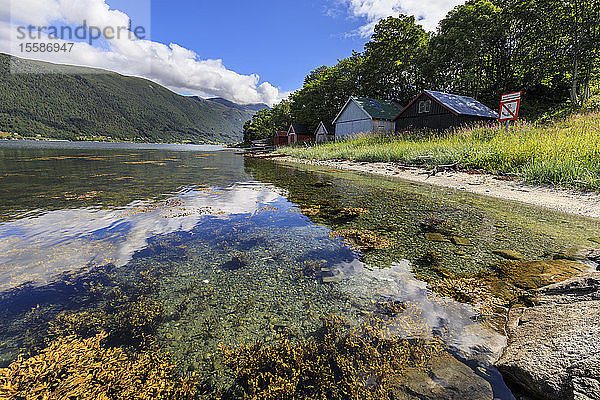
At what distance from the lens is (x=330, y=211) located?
6.17m

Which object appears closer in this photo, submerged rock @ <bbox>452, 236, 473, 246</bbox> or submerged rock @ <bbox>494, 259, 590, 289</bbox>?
submerged rock @ <bbox>494, 259, 590, 289</bbox>

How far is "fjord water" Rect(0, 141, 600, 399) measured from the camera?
7.02ft

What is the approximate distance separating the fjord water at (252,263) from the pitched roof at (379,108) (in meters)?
27.6

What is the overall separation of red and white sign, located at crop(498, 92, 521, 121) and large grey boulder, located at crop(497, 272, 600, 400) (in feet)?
43.9

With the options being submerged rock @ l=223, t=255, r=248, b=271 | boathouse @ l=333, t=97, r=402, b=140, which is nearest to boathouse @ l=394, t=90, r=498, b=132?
boathouse @ l=333, t=97, r=402, b=140

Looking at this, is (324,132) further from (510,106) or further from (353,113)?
(510,106)

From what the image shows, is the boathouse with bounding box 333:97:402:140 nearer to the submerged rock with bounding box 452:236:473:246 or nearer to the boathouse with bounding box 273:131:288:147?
the boathouse with bounding box 273:131:288:147

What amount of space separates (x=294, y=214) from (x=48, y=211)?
576 centimetres

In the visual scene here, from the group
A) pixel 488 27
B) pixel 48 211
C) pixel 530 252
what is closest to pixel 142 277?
pixel 48 211

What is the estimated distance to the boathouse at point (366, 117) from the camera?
102 feet

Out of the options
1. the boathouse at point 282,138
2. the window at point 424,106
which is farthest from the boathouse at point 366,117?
the boathouse at point 282,138

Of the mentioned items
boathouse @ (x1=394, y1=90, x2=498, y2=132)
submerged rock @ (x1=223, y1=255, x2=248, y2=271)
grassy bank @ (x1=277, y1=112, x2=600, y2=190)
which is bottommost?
submerged rock @ (x1=223, y1=255, x2=248, y2=271)

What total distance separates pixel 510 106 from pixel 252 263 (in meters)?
15.2

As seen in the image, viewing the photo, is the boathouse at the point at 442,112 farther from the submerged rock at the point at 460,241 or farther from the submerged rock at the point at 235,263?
the submerged rock at the point at 235,263
